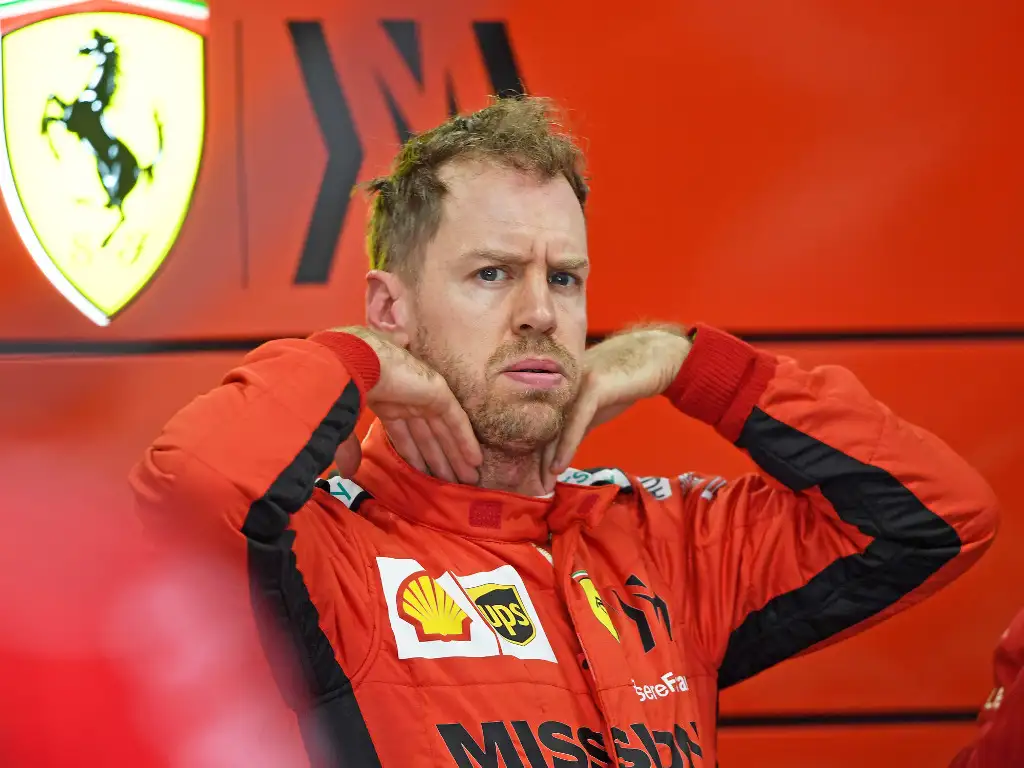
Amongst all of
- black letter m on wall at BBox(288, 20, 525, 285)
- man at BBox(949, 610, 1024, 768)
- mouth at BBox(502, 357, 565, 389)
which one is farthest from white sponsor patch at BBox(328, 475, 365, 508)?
man at BBox(949, 610, 1024, 768)

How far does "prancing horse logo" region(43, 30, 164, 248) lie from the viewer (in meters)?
1.72

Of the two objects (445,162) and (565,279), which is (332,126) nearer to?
(445,162)

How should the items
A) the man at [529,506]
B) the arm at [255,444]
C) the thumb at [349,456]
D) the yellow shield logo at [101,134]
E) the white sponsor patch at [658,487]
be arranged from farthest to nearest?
1. the yellow shield logo at [101,134]
2. the white sponsor patch at [658,487]
3. the thumb at [349,456]
4. the man at [529,506]
5. the arm at [255,444]

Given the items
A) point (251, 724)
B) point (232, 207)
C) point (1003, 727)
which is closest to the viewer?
point (1003, 727)

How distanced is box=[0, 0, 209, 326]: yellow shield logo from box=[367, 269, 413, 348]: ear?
47cm

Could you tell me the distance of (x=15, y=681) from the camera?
5.34ft

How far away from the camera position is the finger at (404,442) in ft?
4.47

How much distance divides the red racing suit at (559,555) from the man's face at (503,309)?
0.36 feet

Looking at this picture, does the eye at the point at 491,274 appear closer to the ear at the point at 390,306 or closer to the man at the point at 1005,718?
the ear at the point at 390,306

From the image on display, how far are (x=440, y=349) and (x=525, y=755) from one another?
49 cm

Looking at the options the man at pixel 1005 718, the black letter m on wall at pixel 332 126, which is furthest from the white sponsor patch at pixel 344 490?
the man at pixel 1005 718

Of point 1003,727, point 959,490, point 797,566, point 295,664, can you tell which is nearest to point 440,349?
point 295,664

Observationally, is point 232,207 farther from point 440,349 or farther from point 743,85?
point 743,85

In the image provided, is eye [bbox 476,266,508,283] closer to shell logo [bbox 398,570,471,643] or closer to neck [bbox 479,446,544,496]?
neck [bbox 479,446,544,496]
